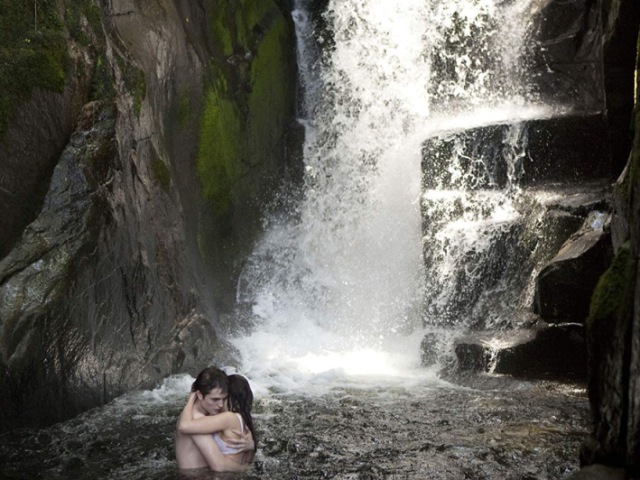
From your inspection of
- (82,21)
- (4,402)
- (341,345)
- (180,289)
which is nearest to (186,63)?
(82,21)

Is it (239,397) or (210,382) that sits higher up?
(210,382)

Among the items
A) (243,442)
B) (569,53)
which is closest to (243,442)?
(243,442)

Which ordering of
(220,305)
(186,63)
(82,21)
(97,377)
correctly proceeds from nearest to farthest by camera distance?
1. (97,377)
2. (82,21)
3. (186,63)
4. (220,305)

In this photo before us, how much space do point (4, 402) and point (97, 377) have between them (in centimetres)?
109

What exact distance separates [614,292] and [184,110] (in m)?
6.85

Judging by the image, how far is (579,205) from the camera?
8.85 m

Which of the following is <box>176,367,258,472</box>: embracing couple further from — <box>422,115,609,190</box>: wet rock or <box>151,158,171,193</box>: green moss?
<box>422,115,609,190</box>: wet rock

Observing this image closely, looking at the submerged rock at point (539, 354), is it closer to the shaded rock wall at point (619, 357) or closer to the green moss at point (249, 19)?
the shaded rock wall at point (619, 357)

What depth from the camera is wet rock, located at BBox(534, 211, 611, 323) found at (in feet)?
25.6

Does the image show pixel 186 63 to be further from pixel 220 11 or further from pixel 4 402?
pixel 4 402

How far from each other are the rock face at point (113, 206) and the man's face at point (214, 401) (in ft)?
6.58

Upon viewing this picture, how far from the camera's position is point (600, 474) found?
3.83m

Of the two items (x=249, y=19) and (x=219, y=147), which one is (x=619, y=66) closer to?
(x=219, y=147)

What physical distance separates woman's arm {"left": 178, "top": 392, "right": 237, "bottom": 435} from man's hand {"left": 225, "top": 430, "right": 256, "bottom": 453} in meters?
0.13
